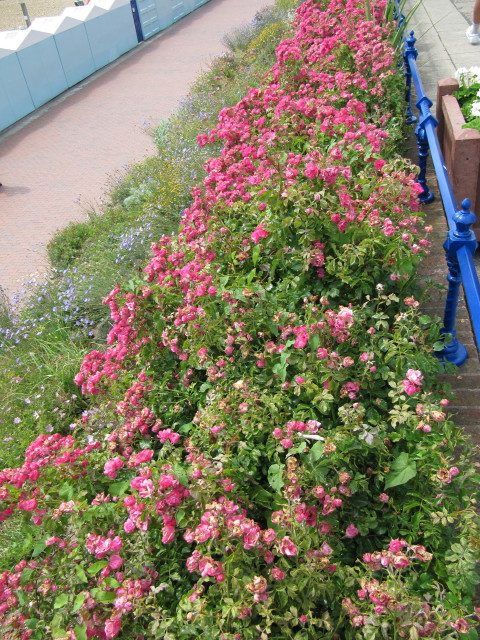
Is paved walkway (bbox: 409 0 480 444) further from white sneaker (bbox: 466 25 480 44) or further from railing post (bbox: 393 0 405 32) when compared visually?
railing post (bbox: 393 0 405 32)

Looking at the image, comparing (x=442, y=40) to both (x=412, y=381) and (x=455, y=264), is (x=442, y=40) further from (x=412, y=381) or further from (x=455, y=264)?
(x=412, y=381)

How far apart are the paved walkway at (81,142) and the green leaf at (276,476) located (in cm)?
660

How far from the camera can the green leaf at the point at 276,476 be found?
185 centimetres

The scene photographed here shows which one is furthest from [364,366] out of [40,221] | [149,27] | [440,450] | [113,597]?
[149,27]

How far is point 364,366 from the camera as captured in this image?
2.15 meters

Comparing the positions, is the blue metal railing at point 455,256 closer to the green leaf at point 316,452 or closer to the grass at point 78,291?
the green leaf at point 316,452

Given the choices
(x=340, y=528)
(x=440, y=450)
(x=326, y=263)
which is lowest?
(x=340, y=528)

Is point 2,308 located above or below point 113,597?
below

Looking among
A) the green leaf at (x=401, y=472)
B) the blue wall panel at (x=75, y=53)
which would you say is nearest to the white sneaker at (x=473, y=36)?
the green leaf at (x=401, y=472)

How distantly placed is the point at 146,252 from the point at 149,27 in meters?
17.7

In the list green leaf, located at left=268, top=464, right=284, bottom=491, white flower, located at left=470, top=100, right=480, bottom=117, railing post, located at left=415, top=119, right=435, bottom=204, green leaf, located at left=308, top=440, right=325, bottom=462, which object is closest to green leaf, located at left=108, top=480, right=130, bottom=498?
green leaf, located at left=268, top=464, right=284, bottom=491

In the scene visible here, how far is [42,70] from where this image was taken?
591 inches

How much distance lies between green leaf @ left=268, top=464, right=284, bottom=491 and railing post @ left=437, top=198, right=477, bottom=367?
1073 millimetres

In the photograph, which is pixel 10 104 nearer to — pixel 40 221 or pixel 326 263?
pixel 40 221
